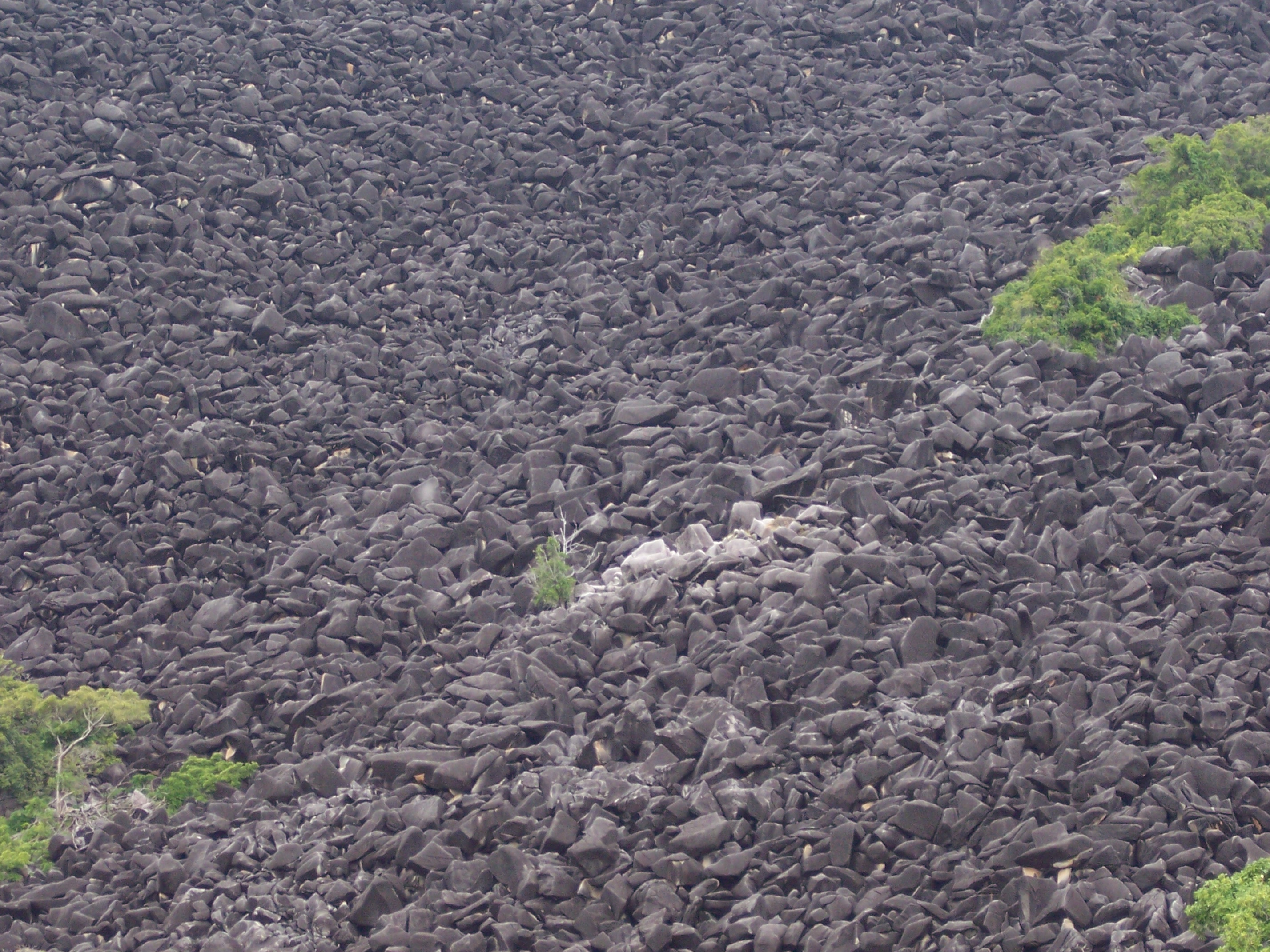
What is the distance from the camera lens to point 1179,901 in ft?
48.2

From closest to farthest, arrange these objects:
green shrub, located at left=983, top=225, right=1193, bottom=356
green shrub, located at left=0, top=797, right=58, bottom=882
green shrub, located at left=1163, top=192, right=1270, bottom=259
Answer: green shrub, located at left=0, top=797, right=58, bottom=882 → green shrub, located at left=983, top=225, right=1193, bottom=356 → green shrub, located at left=1163, top=192, right=1270, bottom=259

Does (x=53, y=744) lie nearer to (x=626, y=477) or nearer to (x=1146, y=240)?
(x=626, y=477)

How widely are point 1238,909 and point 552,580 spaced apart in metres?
10.1

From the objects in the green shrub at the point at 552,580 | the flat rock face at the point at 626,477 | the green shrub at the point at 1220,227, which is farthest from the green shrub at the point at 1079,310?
the green shrub at the point at 552,580

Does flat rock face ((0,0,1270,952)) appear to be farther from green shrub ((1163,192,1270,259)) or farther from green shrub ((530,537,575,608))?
green shrub ((1163,192,1270,259))

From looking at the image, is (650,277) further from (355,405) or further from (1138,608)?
(1138,608)

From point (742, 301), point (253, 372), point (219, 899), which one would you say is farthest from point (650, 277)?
point (219, 899)

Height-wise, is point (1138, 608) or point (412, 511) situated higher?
point (1138, 608)

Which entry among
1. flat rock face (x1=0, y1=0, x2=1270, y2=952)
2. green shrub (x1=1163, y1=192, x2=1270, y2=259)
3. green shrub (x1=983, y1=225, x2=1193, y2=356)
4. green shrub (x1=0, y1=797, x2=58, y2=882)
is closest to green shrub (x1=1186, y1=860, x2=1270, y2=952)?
flat rock face (x1=0, y1=0, x2=1270, y2=952)

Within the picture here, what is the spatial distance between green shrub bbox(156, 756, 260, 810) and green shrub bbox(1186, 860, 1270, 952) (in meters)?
11.7

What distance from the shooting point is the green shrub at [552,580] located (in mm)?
20766

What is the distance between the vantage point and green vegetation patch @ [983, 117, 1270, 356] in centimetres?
2328

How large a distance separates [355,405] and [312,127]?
9.18m

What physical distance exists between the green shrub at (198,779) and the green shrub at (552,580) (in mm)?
4456
